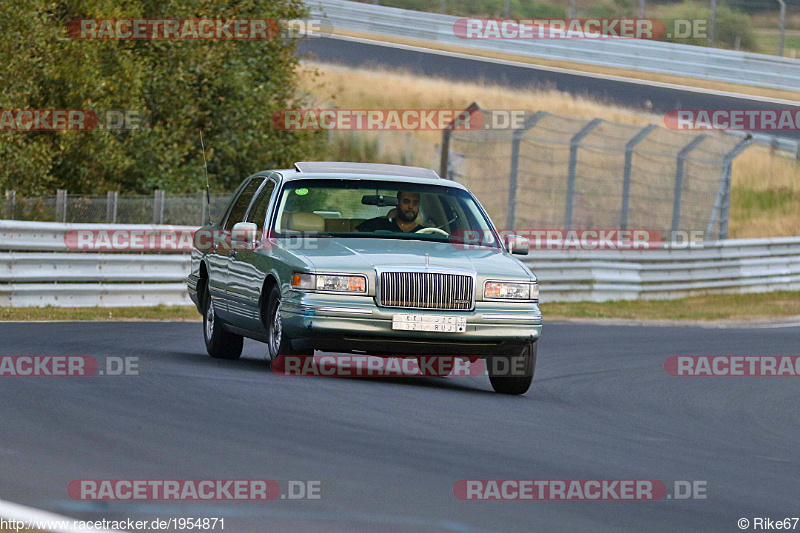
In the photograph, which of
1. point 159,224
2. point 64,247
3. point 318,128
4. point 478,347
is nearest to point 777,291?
point 318,128

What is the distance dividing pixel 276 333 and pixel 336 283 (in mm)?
777

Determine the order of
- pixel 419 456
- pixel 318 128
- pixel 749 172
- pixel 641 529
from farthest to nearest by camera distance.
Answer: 1. pixel 749 172
2. pixel 318 128
3. pixel 419 456
4. pixel 641 529

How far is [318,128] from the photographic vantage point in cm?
3111

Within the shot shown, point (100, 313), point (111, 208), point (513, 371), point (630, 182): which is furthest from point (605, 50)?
point (513, 371)

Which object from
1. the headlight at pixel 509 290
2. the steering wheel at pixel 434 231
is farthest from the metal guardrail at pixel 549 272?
the headlight at pixel 509 290

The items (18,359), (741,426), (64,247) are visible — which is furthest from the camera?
(64,247)

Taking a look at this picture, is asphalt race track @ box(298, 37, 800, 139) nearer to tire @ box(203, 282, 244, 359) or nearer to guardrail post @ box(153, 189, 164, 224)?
guardrail post @ box(153, 189, 164, 224)

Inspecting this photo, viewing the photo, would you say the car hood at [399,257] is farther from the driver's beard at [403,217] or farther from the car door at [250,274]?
the car door at [250,274]

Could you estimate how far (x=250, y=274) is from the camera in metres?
11.7

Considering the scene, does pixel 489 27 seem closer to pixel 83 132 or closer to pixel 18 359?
pixel 83 132

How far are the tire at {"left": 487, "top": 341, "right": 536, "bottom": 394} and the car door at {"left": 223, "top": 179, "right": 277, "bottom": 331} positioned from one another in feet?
6.00

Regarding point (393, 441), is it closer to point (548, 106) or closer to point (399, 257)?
point (399, 257)

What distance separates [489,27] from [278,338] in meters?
36.9

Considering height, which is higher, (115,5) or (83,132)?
(115,5)
